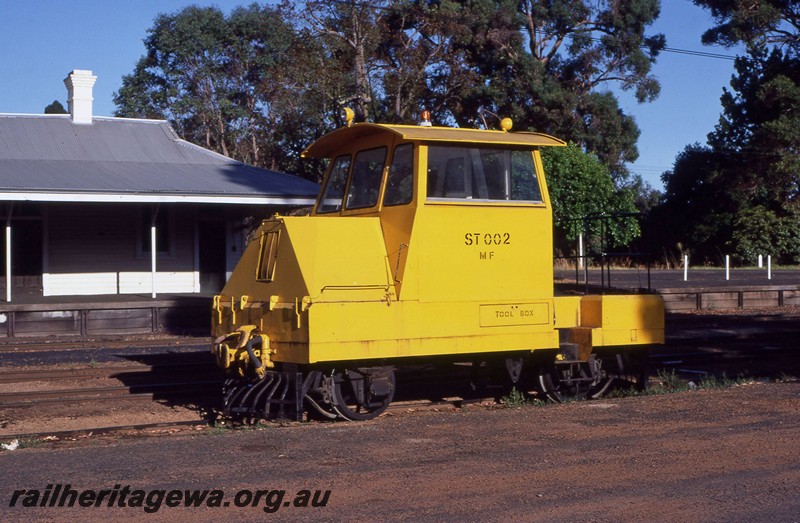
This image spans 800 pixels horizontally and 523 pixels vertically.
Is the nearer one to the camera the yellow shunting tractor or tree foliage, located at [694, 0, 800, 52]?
the yellow shunting tractor

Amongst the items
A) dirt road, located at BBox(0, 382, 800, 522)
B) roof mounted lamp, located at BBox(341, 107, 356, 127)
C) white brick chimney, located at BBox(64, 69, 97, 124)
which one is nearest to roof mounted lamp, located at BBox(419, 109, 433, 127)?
roof mounted lamp, located at BBox(341, 107, 356, 127)

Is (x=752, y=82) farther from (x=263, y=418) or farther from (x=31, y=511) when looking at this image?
Answer: (x=31, y=511)

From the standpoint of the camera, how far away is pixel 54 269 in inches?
928

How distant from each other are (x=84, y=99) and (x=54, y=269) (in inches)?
222

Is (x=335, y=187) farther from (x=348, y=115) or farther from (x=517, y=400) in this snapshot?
(x=517, y=400)

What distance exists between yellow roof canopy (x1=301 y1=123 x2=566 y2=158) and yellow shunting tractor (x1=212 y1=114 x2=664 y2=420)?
25 mm

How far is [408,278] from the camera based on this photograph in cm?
941

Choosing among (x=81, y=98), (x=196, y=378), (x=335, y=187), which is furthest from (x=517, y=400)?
(x=81, y=98)

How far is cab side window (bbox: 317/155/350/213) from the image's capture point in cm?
1069

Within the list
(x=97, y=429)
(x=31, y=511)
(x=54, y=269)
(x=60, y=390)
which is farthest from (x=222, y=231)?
(x=31, y=511)

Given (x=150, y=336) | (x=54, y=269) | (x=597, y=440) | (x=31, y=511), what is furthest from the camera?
(x=54, y=269)

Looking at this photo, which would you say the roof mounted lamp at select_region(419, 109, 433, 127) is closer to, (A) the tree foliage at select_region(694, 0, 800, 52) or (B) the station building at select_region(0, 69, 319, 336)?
(B) the station building at select_region(0, 69, 319, 336)

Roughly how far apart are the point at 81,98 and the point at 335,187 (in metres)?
18.1

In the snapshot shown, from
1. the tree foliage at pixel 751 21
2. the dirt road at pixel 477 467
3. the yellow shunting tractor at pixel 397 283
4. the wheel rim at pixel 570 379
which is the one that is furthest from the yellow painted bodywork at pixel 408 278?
the tree foliage at pixel 751 21
